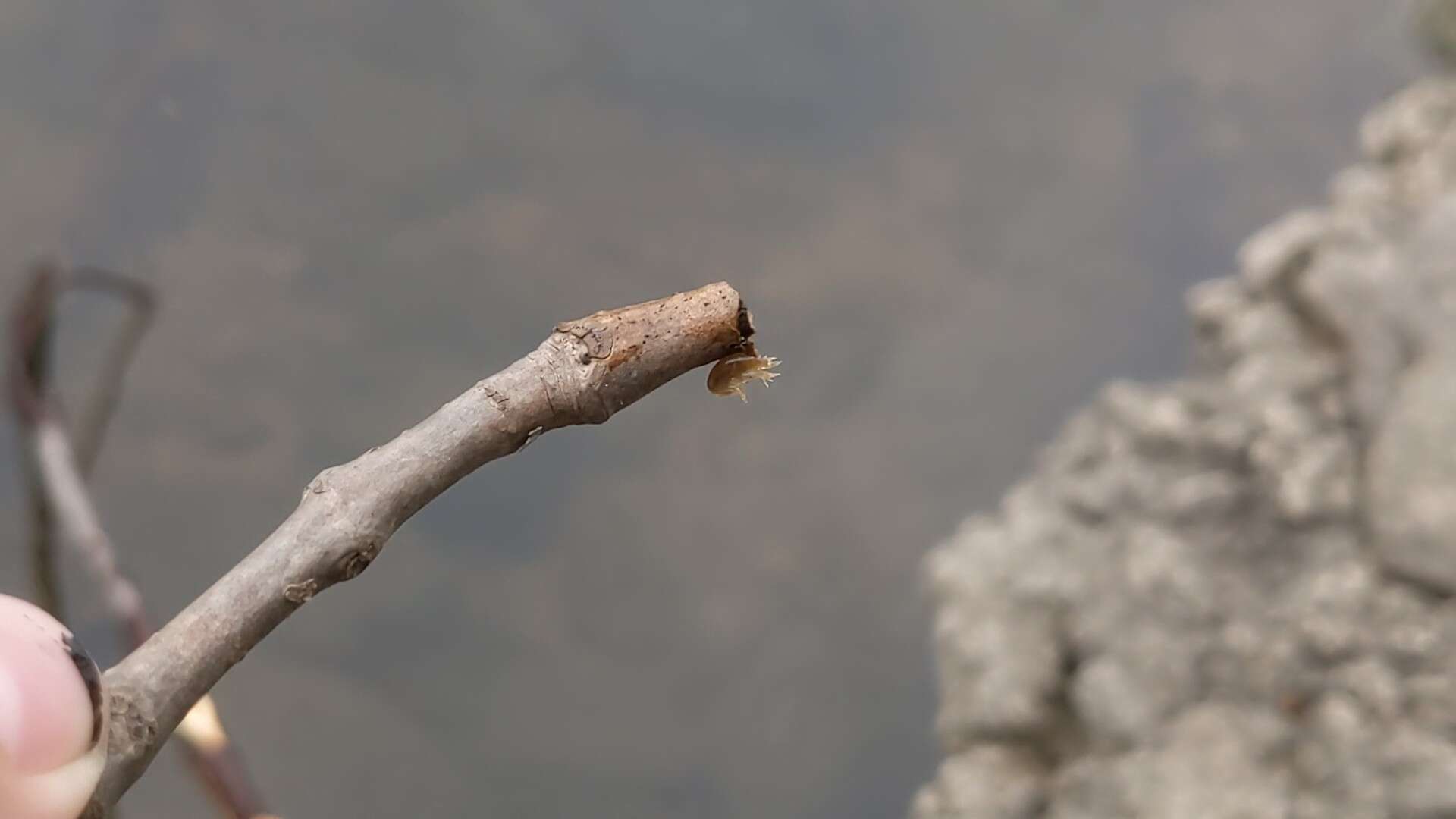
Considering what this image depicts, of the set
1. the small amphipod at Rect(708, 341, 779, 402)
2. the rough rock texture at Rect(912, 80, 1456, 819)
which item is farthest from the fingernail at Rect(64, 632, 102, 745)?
the rough rock texture at Rect(912, 80, 1456, 819)

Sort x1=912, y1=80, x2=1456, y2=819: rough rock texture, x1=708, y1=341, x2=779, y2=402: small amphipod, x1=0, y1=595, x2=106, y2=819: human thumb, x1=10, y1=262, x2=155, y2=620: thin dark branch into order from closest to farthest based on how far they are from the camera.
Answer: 1. x1=0, y1=595, x2=106, y2=819: human thumb
2. x1=708, y1=341, x2=779, y2=402: small amphipod
3. x1=912, y1=80, x2=1456, y2=819: rough rock texture
4. x1=10, y1=262, x2=155, y2=620: thin dark branch

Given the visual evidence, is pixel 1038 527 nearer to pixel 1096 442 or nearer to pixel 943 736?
pixel 1096 442

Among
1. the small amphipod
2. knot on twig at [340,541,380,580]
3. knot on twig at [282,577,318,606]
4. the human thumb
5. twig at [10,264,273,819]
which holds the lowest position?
the human thumb

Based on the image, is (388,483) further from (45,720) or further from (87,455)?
(87,455)

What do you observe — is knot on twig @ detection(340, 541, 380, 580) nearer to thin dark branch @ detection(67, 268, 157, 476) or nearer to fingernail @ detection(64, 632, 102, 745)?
fingernail @ detection(64, 632, 102, 745)

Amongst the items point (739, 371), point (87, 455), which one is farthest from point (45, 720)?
point (87, 455)

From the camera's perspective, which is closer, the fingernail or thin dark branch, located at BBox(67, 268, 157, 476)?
the fingernail
